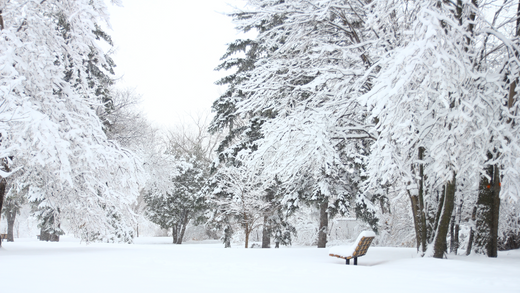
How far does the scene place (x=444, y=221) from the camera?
7.19m

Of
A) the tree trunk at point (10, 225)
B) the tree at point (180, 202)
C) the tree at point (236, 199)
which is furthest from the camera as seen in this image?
the tree at point (180, 202)

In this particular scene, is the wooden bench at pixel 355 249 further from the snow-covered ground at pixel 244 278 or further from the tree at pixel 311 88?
the tree at pixel 311 88

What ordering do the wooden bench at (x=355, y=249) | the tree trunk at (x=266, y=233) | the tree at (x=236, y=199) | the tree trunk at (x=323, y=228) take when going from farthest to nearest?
the tree trunk at (x=266, y=233)
the tree at (x=236, y=199)
the tree trunk at (x=323, y=228)
the wooden bench at (x=355, y=249)

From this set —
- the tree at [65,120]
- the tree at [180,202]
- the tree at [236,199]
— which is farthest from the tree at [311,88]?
the tree at [180,202]

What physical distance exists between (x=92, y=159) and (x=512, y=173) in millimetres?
7994

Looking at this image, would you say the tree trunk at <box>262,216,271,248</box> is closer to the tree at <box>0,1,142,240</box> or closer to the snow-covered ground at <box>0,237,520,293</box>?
the tree at <box>0,1,142,240</box>

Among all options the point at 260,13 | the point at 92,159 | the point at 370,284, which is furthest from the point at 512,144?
the point at 92,159

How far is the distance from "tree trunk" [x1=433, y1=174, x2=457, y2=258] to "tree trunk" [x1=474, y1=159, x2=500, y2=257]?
1.54 meters

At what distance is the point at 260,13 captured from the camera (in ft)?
30.5

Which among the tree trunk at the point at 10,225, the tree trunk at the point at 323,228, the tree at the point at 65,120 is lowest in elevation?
the tree trunk at the point at 10,225

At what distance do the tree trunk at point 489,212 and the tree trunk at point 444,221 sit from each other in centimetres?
154

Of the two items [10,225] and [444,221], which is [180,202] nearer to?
[10,225]

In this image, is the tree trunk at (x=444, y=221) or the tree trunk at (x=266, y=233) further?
the tree trunk at (x=266, y=233)

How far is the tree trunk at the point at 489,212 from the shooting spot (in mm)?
8062
